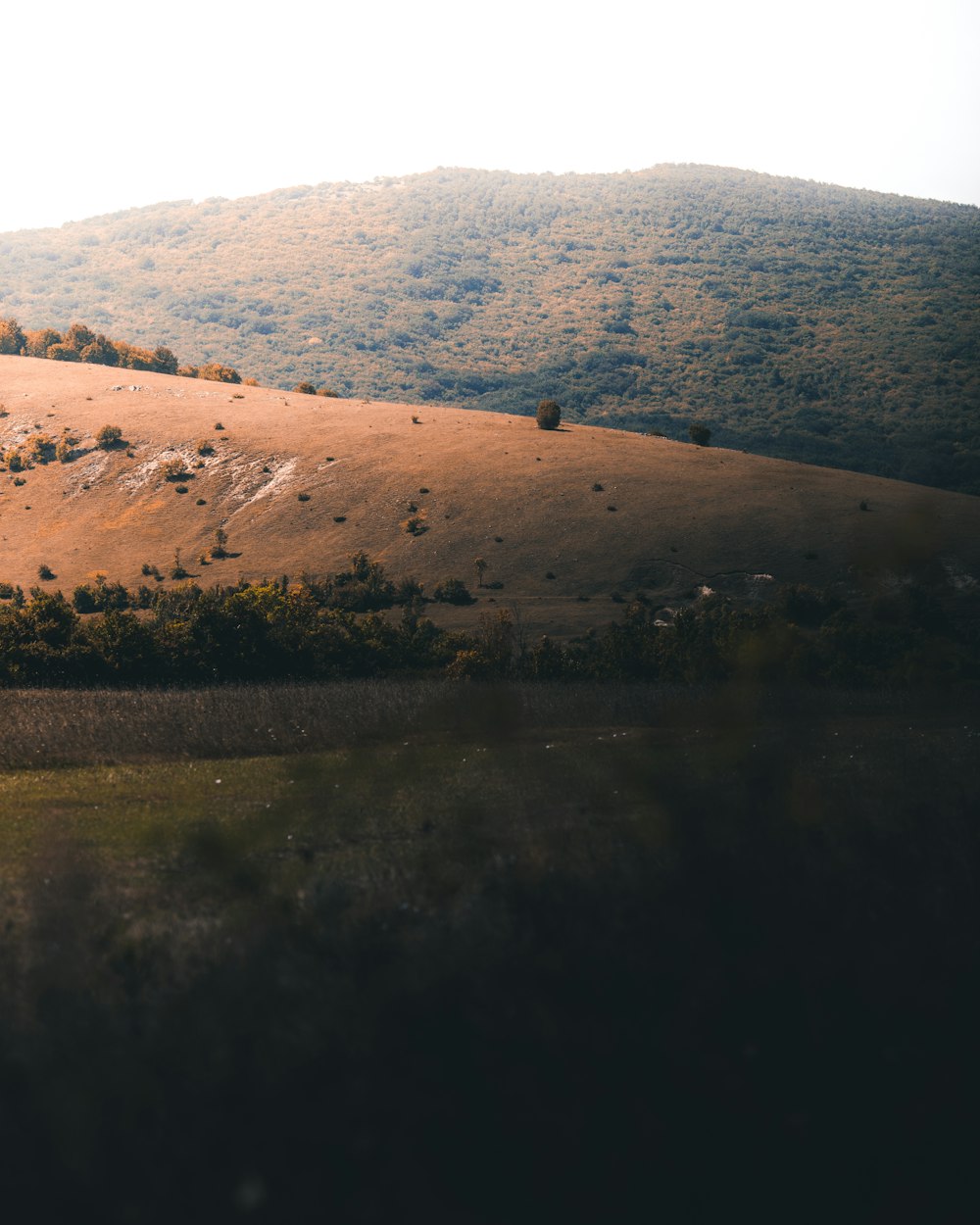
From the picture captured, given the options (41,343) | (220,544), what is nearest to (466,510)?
(220,544)

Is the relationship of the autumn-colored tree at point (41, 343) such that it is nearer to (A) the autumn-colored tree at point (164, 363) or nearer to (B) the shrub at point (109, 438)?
(A) the autumn-colored tree at point (164, 363)

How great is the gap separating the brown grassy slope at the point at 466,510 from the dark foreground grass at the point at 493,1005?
46167 mm

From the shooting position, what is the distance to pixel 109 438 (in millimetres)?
102688

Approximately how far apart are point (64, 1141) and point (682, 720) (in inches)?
900

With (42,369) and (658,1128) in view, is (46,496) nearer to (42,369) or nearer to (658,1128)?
(42,369)

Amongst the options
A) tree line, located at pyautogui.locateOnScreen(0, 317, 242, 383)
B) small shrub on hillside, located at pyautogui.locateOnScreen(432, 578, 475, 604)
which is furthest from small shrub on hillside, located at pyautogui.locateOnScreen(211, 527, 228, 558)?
tree line, located at pyautogui.locateOnScreen(0, 317, 242, 383)

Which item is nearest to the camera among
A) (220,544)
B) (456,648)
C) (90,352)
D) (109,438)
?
(456,648)

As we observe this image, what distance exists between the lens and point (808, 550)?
71.2 meters

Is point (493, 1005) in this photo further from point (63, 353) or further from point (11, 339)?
point (11, 339)

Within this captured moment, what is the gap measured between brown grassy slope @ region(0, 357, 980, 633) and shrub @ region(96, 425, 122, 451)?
4.42 feet

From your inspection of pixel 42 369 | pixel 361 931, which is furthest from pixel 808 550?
pixel 42 369

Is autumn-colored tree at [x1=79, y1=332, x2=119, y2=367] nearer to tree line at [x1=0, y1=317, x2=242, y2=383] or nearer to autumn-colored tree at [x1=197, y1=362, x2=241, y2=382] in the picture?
tree line at [x1=0, y1=317, x2=242, y2=383]

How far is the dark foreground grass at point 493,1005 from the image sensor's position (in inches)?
394

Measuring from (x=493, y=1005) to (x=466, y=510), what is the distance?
73.4m
